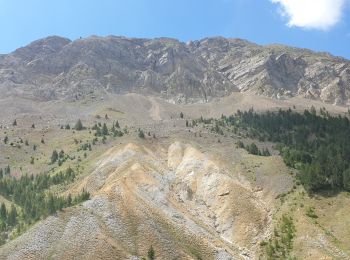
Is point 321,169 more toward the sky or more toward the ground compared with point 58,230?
more toward the sky

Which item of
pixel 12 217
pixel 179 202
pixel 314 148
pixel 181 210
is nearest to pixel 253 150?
pixel 314 148

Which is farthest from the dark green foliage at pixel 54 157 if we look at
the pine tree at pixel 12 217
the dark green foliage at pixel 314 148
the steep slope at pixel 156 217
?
the dark green foliage at pixel 314 148

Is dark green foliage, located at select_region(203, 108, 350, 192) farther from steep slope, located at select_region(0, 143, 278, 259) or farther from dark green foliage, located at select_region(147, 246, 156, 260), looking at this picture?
dark green foliage, located at select_region(147, 246, 156, 260)

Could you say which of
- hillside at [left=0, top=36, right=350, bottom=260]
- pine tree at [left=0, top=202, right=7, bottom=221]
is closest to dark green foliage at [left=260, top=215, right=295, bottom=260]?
hillside at [left=0, top=36, right=350, bottom=260]

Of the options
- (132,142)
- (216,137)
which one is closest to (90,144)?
(132,142)

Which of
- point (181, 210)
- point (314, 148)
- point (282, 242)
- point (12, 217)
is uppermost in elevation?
point (314, 148)

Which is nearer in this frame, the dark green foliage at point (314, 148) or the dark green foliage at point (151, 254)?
the dark green foliage at point (151, 254)

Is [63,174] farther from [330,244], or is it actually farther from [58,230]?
[330,244]

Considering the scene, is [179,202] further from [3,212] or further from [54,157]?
[54,157]

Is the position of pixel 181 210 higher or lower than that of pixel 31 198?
higher

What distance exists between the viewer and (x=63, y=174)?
13288 cm

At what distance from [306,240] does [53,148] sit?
371 ft

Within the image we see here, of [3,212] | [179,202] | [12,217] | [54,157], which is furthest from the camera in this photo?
[54,157]

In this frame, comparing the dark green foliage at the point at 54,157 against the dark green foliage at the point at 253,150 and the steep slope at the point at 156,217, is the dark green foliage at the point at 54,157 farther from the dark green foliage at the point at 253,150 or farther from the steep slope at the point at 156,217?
the dark green foliage at the point at 253,150
